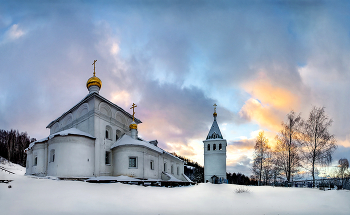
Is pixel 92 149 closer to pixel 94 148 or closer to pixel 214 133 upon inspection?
pixel 94 148

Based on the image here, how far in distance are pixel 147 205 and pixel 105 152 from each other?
14328mm

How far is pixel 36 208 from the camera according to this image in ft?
24.4

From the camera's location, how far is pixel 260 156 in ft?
93.7

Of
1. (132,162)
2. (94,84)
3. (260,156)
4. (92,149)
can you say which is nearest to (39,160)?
(92,149)

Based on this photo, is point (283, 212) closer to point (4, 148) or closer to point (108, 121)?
point (108, 121)

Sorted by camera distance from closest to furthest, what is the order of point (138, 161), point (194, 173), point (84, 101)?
point (138, 161), point (84, 101), point (194, 173)

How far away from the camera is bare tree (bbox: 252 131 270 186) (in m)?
28.3

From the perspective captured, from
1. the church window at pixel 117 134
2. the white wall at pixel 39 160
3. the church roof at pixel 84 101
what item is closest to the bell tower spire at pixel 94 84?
the church roof at pixel 84 101

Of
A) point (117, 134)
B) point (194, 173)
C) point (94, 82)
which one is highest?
point (94, 82)

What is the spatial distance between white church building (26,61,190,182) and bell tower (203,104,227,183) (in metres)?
Answer: 13.1

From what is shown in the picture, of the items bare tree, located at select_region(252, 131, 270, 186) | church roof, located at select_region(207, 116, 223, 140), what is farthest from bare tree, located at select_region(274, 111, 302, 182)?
church roof, located at select_region(207, 116, 223, 140)

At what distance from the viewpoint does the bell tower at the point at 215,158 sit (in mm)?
36719

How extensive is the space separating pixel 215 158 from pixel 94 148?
2215cm

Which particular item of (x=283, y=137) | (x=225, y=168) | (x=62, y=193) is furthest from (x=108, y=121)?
(x=225, y=168)
